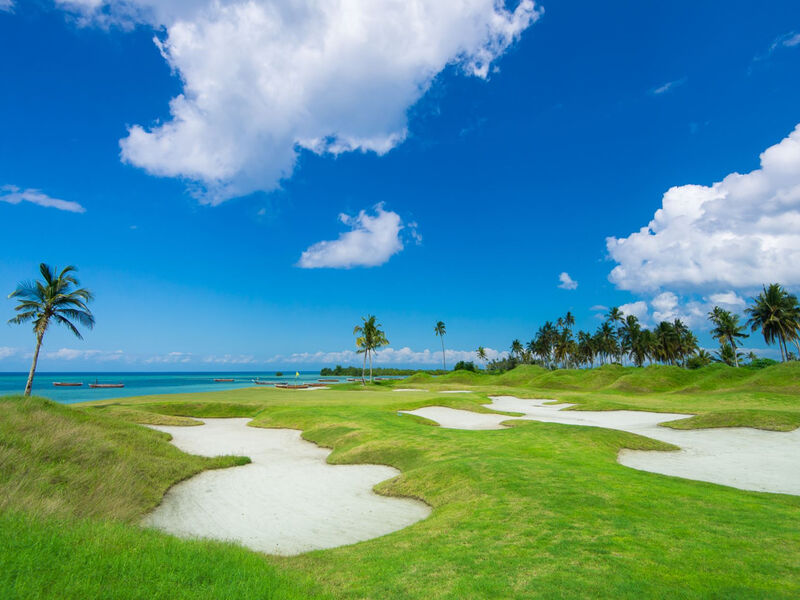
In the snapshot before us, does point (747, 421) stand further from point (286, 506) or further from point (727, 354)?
point (727, 354)

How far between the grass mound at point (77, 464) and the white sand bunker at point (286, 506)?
935mm

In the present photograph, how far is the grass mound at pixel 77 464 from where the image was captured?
9.71 metres

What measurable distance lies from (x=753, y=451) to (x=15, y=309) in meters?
54.5

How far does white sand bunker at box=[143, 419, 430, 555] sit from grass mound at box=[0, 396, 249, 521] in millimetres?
A: 935

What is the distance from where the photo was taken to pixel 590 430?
22.2 m

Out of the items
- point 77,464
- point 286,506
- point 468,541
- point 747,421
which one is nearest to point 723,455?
point 747,421

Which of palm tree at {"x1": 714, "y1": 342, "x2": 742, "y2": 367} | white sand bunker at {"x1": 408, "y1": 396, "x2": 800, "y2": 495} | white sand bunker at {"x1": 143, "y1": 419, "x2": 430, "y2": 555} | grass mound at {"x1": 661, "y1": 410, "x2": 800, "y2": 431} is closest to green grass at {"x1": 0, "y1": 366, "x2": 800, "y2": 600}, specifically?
white sand bunker at {"x1": 143, "y1": 419, "x2": 430, "y2": 555}

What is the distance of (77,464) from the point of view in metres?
12.4

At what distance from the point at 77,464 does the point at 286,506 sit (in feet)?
21.2

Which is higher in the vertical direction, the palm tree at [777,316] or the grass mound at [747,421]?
the palm tree at [777,316]

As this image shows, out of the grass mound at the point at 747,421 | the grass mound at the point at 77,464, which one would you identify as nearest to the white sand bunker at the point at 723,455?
the grass mound at the point at 747,421

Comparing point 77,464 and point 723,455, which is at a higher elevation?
point 77,464

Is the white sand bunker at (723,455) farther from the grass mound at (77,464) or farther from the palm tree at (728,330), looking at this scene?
the palm tree at (728,330)

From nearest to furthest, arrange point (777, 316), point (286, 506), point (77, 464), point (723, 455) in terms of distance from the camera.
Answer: point (77, 464) < point (286, 506) < point (723, 455) < point (777, 316)
